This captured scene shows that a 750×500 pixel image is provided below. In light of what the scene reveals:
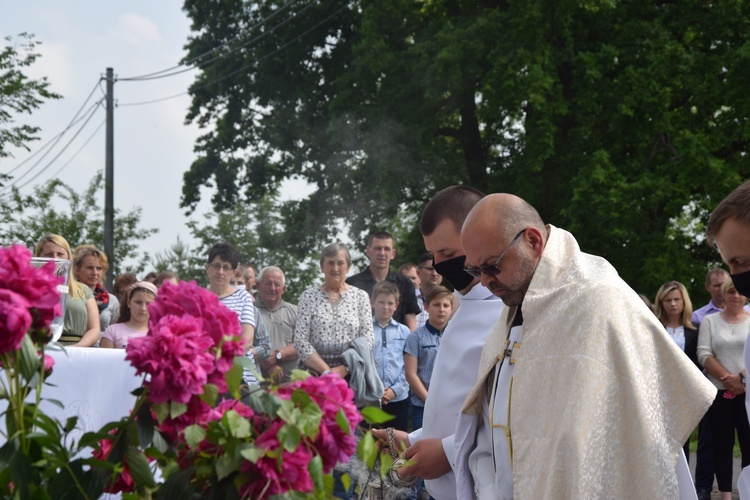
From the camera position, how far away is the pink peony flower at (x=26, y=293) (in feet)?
5.32

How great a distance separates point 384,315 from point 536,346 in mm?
5501

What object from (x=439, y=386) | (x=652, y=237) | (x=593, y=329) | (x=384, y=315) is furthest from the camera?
(x=652, y=237)

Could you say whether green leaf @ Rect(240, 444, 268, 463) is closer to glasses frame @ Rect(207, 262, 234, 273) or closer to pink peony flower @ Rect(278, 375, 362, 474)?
pink peony flower @ Rect(278, 375, 362, 474)

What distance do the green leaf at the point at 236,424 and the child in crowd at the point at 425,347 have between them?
689cm

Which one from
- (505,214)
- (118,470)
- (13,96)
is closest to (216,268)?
(505,214)

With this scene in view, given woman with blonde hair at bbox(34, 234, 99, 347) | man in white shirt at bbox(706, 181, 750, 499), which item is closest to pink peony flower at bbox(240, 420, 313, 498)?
man in white shirt at bbox(706, 181, 750, 499)

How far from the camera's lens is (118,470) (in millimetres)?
1727

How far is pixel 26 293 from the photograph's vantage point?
5.50 feet

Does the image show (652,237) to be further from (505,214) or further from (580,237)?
(505,214)

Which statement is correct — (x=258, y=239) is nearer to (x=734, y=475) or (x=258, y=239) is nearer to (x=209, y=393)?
(x=734, y=475)

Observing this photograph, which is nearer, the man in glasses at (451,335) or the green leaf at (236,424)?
the green leaf at (236,424)

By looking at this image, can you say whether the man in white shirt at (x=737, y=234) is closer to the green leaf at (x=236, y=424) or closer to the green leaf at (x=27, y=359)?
the green leaf at (x=236, y=424)

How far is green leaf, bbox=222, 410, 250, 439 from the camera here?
1.61m

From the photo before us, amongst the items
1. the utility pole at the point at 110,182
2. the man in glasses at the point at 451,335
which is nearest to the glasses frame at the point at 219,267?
the man in glasses at the point at 451,335
